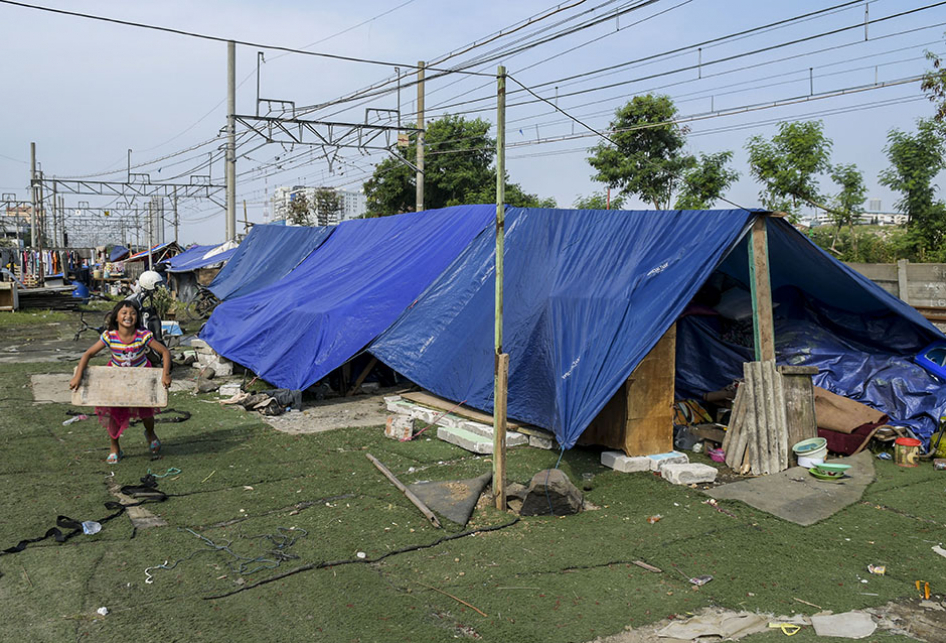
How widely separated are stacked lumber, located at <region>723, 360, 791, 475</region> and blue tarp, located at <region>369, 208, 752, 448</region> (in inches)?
40.5

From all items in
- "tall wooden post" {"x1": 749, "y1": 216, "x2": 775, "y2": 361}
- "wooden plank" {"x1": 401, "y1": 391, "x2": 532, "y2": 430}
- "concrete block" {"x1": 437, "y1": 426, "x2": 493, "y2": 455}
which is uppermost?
"tall wooden post" {"x1": 749, "y1": 216, "x2": 775, "y2": 361}

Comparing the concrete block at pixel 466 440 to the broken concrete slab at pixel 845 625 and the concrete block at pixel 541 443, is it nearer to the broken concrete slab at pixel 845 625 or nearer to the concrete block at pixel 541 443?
the concrete block at pixel 541 443

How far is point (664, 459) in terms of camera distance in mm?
6570

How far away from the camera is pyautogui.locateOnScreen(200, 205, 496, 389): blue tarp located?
911 cm

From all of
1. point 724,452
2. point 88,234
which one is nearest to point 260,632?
point 724,452

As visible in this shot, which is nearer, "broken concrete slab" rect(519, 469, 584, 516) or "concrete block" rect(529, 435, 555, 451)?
"broken concrete slab" rect(519, 469, 584, 516)

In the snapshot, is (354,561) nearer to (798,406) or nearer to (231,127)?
(798,406)

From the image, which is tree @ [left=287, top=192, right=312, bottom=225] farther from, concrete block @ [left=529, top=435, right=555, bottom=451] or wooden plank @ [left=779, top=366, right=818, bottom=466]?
wooden plank @ [left=779, top=366, right=818, bottom=466]

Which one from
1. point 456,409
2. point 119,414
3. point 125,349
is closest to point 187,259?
point 456,409

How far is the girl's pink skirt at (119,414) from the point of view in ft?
21.4

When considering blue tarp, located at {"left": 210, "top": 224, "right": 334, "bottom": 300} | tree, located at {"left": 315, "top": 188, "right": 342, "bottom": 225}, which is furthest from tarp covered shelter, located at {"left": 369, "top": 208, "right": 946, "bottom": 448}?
tree, located at {"left": 315, "top": 188, "right": 342, "bottom": 225}

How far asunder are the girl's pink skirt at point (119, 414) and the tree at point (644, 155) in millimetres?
16581

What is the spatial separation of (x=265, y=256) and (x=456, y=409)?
980 centimetres

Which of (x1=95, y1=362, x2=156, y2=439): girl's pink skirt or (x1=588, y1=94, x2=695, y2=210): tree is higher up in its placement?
(x1=588, y1=94, x2=695, y2=210): tree
